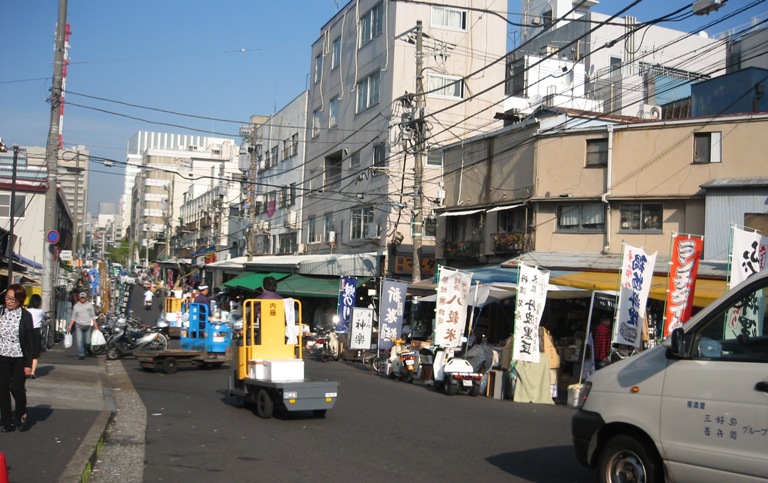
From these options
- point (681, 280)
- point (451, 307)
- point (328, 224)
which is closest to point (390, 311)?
point (451, 307)

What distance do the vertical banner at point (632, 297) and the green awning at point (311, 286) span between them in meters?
17.8

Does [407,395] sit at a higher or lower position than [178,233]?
lower

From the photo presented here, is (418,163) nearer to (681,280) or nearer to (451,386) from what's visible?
(451,386)

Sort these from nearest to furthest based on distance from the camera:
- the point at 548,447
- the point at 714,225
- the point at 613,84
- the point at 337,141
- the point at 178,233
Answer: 1. the point at 548,447
2. the point at 714,225
3. the point at 613,84
4. the point at 337,141
5. the point at 178,233

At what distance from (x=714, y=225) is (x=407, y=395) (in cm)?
1121

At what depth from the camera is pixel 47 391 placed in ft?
41.1

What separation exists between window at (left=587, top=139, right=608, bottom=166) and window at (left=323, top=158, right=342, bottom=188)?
62.7ft

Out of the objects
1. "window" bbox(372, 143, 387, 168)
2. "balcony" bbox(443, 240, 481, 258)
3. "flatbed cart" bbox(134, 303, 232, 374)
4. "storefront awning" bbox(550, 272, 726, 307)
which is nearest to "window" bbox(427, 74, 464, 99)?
"window" bbox(372, 143, 387, 168)

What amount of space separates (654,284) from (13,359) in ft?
50.1

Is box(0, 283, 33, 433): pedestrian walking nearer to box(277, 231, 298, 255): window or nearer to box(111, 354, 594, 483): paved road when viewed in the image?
box(111, 354, 594, 483): paved road

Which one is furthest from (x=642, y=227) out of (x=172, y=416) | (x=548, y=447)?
(x=172, y=416)

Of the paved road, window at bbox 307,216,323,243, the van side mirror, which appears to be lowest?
the paved road

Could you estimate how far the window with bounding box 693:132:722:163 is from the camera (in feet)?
70.1

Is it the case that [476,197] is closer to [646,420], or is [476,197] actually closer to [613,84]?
[613,84]
